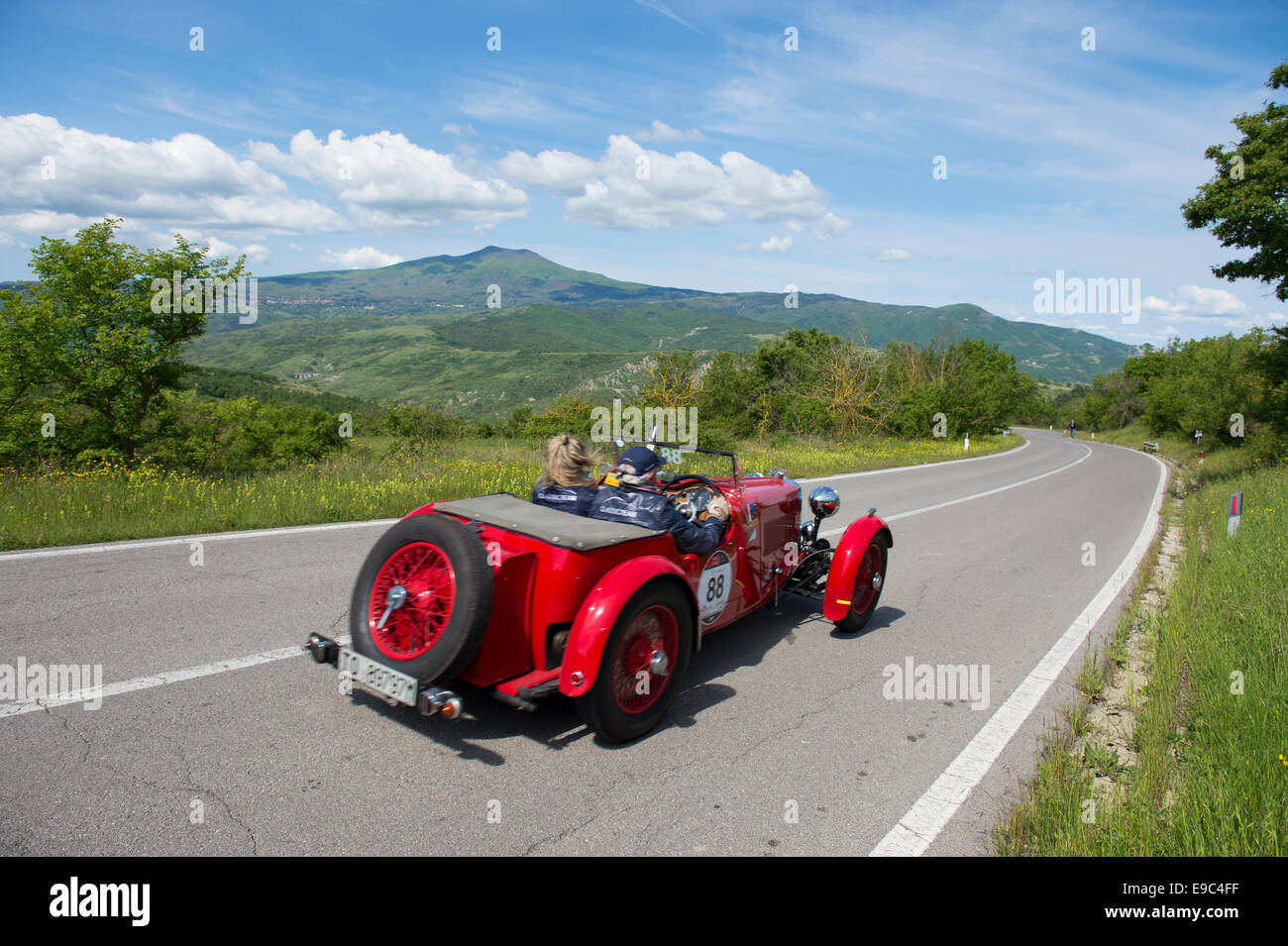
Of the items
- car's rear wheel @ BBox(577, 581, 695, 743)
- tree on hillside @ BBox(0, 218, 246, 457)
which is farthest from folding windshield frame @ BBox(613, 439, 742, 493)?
tree on hillside @ BBox(0, 218, 246, 457)

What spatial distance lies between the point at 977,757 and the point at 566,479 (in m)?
2.72

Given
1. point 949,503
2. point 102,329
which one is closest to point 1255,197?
point 949,503

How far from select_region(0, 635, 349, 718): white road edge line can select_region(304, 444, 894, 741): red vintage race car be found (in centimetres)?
91

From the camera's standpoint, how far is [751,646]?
5242mm

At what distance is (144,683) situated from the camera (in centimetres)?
374

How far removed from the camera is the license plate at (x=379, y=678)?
308 centimetres

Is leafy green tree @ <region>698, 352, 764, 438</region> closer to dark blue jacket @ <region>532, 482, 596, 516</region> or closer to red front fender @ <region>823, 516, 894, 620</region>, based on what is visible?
A: red front fender @ <region>823, 516, 894, 620</region>

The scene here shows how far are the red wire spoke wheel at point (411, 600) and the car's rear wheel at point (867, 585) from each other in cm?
328

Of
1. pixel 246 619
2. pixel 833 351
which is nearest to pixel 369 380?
pixel 833 351

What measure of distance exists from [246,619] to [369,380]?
16486 cm

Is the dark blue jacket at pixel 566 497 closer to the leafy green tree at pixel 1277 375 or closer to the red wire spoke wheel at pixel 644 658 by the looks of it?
the red wire spoke wheel at pixel 644 658
